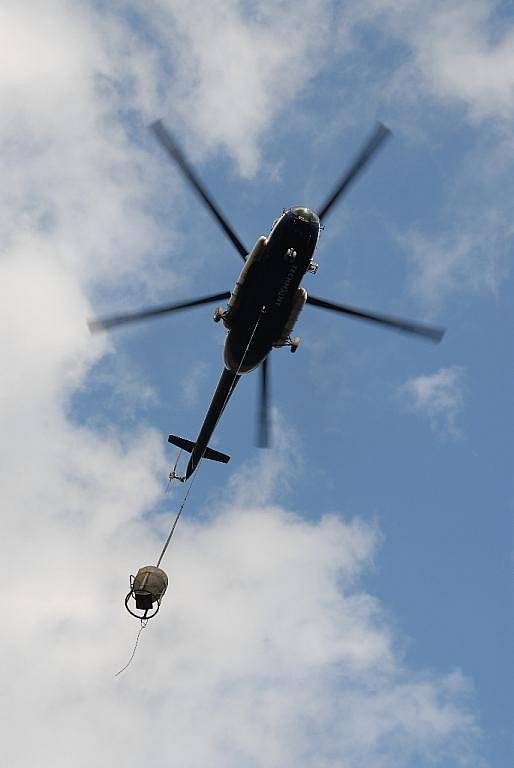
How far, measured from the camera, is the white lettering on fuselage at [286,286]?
65.2ft

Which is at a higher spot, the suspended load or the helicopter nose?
the helicopter nose

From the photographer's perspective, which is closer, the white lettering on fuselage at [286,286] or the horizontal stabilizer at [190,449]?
the white lettering on fuselage at [286,286]

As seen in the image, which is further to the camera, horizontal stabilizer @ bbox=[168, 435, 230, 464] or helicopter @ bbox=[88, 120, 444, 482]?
horizontal stabilizer @ bbox=[168, 435, 230, 464]

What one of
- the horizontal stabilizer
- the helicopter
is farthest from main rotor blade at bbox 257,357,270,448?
the horizontal stabilizer

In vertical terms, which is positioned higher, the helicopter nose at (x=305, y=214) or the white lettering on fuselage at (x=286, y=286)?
the helicopter nose at (x=305, y=214)

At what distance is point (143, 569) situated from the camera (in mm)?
16594

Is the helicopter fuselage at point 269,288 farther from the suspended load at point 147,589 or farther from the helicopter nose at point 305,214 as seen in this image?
the suspended load at point 147,589

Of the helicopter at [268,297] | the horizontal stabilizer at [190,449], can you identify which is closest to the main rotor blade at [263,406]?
the helicopter at [268,297]

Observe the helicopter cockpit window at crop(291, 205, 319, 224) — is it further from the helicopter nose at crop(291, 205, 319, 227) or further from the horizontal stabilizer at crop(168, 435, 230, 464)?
the horizontal stabilizer at crop(168, 435, 230, 464)

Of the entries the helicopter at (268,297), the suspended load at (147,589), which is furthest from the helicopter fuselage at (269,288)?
the suspended load at (147,589)

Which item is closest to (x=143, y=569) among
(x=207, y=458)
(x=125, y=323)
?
(x=125, y=323)

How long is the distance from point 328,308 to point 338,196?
3.99 meters

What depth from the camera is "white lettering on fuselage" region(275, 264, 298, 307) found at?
19881 millimetres

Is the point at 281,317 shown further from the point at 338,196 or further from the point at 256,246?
the point at 338,196
